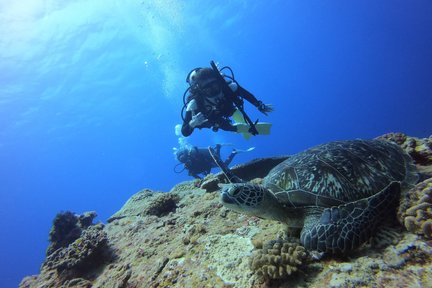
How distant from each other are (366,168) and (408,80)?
110 m

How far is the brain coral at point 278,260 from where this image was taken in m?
2.28

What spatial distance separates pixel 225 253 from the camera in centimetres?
303

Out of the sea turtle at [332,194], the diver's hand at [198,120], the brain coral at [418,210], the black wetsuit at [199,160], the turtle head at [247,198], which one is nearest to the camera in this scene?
the brain coral at [418,210]

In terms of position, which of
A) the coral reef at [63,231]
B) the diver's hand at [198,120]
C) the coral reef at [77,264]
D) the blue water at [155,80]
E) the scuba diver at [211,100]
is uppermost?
the blue water at [155,80]

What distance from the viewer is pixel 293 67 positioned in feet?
367

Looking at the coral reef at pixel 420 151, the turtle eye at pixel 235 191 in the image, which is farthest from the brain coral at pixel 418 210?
the coral reef at pixel 420 151

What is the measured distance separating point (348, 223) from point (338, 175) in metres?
0.64

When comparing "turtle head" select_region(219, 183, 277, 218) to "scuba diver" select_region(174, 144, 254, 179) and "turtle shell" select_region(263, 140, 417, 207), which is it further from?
"scuba diver" select_region(174, 144, 254, 179)

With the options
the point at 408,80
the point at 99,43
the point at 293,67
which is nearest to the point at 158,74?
the point at 99,43

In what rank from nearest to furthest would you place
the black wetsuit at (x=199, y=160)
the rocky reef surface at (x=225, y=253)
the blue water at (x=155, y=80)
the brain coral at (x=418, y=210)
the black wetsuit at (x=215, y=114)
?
the rocky reef surface at (x=225, y=253) → the brain coral at (x=418, y=210) → the black wetsuit at (x=215, y=114) → the black wetsuit at (x=199, y=160) → the blue water at (x=155, y=80)

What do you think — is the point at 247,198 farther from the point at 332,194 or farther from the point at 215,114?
the point at 215,114

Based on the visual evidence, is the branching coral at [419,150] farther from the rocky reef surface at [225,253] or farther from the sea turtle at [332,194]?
the sea turtle at [332,194]

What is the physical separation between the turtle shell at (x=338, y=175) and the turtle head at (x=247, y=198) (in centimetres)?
26

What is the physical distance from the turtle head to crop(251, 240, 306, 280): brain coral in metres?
0.41
